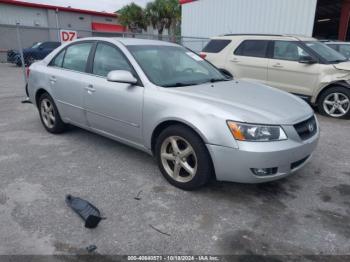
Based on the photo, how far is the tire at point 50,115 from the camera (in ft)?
16.5

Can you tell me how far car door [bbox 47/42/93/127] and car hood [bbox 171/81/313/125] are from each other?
1.64 meters

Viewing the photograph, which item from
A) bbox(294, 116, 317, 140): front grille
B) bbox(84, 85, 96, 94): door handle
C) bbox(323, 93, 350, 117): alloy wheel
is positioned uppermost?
bbox(84, 85, 96, 94): door handle

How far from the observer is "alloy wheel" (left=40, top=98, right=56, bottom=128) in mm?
5143

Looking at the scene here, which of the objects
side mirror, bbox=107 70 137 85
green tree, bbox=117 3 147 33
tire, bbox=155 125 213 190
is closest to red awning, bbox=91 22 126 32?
green tree, bbox=117 3 147 33

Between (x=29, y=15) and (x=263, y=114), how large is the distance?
2867cm

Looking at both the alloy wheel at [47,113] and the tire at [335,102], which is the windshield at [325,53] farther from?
the alloy wheel at [47,113]

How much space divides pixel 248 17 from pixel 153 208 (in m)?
14.3

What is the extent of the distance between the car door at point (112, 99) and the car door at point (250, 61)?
440cm

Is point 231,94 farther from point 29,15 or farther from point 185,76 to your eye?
point 29,15

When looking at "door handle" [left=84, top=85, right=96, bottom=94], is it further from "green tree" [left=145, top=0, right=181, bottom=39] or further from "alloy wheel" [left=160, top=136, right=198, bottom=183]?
"green tree" [left=145, top=0, right=181, bottom=39]

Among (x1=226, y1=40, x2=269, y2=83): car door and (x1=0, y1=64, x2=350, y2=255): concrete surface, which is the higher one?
(x1=226, y1=40, x2=269, y2=83): car door

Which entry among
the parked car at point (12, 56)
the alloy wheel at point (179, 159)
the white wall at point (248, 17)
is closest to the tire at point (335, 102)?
the alloy wheel at point (179, 159)

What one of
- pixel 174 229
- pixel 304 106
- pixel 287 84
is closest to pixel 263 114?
pixel 304 106

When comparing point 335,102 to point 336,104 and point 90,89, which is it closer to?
point 336,104
